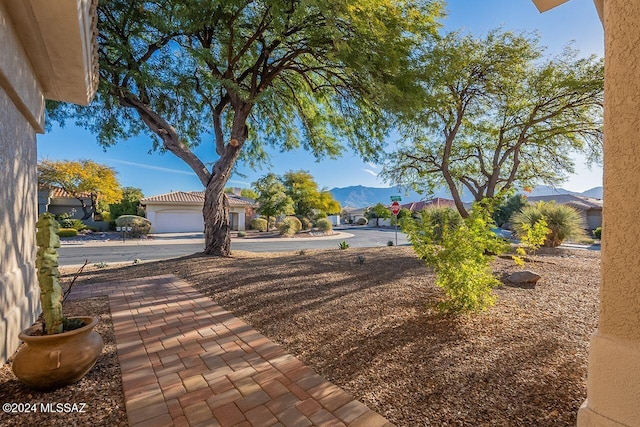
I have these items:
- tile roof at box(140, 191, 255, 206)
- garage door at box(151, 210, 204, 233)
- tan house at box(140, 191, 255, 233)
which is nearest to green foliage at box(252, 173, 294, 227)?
tile roof at box(140, 191, 255, 206)

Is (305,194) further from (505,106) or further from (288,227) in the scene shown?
(505,106)

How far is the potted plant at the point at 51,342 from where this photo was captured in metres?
2.29

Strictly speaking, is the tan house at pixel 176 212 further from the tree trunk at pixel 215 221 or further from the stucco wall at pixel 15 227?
the stucco wall at pixel 15 227

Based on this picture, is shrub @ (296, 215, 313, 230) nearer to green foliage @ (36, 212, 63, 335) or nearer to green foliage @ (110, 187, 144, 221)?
green foliage @ (110, 187, 144, 221)

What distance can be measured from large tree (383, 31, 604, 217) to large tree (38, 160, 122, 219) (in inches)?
982

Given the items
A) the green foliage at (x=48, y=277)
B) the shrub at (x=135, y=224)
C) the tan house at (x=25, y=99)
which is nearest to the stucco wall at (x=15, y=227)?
the tan house at (x=25, y=99)

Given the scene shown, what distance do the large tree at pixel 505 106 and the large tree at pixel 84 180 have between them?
24952 millimetres

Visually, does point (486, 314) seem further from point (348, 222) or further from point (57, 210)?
point (348, 222)

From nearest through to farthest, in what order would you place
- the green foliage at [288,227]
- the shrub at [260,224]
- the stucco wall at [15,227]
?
the stucco wall at [15,227] < the green foliage at [288,227] < the shrub at [260,224]

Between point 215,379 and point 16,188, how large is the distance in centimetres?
347

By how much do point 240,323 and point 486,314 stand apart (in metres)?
3.32

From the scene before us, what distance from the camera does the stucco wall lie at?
305 cm

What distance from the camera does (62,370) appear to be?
2.33m

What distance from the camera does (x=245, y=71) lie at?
9.55 meters
